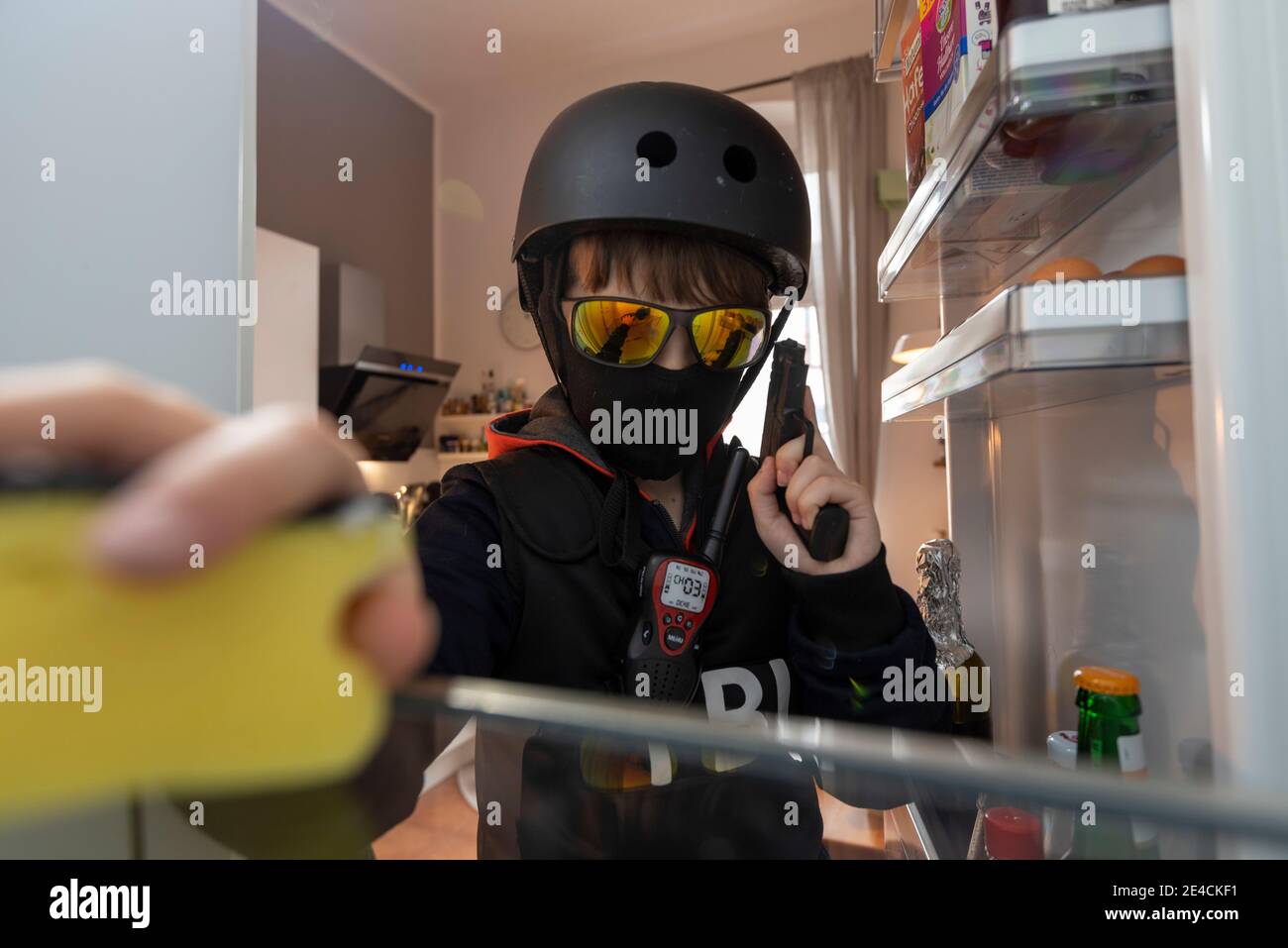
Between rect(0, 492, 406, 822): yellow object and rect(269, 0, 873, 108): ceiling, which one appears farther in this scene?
rect(269, 0, 873, 108): ceiling

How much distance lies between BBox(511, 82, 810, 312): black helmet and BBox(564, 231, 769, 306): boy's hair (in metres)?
0.02

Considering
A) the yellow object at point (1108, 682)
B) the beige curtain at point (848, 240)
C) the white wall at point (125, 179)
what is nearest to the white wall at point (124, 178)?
the white wall at point (125, 179)

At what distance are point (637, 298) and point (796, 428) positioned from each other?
0.25 meters

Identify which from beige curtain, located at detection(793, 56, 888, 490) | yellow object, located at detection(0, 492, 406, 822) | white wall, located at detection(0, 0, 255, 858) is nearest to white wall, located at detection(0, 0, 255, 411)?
white wall, located at detection(0, 0, 255, 858)

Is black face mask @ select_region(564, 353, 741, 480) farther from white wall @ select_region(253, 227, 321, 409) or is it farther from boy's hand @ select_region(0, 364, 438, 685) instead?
white wall @ select_region(253, 227, 321, 409)

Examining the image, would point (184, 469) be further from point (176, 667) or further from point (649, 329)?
point (649, 329)

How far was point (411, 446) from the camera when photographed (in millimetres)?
3457

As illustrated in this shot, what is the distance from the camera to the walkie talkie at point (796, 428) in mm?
740

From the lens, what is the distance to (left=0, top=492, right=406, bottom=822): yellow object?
0.50ft

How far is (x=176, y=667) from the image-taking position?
0.54 feet
